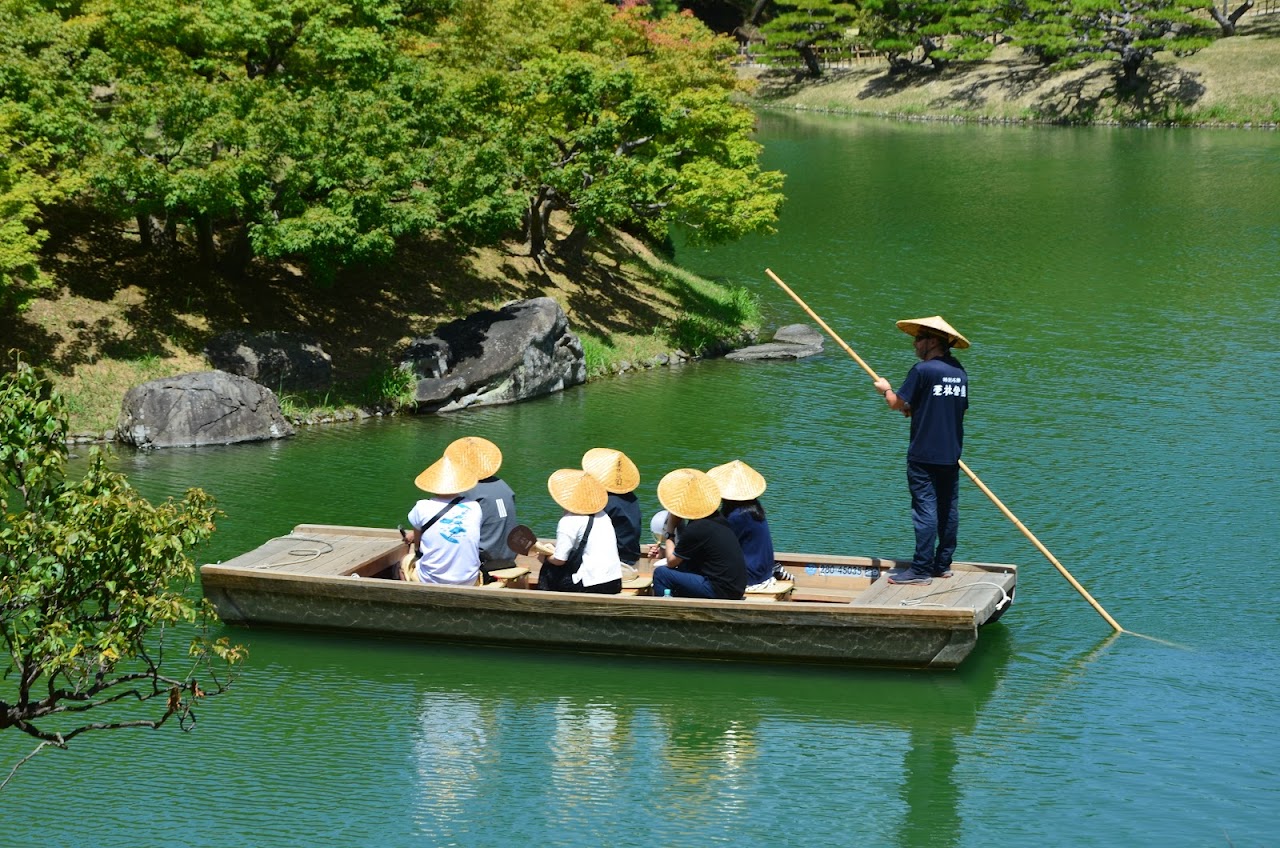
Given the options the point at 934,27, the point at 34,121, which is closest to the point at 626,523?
the point at 34,121

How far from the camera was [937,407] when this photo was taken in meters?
10.4

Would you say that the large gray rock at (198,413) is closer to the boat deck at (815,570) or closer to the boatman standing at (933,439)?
the boat deck at (815,570)

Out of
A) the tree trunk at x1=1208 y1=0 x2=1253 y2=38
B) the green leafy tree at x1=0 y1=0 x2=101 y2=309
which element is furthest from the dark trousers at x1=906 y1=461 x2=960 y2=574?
the tree trunk at x1=1208 y1=0 x2=1253 y2=38

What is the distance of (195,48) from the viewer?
60.6 ft

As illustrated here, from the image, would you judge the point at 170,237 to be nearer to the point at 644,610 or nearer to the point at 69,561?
the point at 644,610

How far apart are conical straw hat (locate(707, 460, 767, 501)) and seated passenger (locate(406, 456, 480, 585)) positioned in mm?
1791

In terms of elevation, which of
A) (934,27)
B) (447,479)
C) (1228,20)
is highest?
(934,27)

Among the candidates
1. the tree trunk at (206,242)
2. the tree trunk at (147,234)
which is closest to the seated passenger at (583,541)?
the tree trunk at (206,242)

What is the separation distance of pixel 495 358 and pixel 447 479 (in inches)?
295

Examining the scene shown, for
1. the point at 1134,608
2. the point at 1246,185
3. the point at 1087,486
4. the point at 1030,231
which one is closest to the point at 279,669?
the point at 1134,608

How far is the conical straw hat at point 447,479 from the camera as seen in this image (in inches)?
423

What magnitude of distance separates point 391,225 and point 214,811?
399 inches

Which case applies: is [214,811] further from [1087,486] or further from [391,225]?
[391,225]

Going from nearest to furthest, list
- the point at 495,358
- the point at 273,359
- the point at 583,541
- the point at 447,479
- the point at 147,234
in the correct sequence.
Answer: the point at 583,541, the point at 447,479, the point at 273,359, the point at 495,358, the point at 147,234
